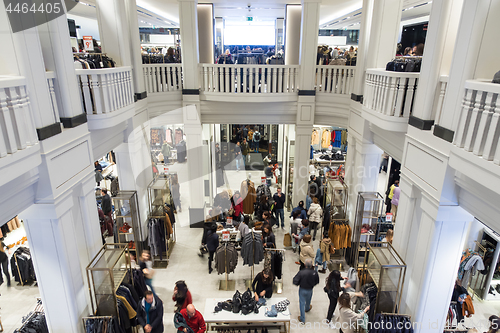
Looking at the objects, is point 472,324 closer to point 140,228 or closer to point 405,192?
point 405,192

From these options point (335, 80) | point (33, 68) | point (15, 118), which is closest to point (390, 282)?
point (15, 118)

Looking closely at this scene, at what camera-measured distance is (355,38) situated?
64.2ft

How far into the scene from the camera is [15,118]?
9.16 ft

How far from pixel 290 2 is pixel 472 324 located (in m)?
10.1

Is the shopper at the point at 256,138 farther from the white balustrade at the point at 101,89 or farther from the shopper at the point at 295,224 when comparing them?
the white balustrade at the point at 101,89

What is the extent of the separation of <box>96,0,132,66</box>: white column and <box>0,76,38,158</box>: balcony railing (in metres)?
3.25

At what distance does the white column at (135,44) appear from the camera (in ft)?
21.1

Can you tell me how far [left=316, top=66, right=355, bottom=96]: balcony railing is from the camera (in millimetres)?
7848

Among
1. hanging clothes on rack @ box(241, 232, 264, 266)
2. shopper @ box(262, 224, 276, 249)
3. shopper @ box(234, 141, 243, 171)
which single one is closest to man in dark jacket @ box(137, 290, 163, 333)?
hanging clothes on rack @ box(241, 232, 264, 266)

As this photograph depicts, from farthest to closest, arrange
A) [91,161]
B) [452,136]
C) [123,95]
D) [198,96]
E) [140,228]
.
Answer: [198,96], [140,228], [123,95], [91,161], [452,136]

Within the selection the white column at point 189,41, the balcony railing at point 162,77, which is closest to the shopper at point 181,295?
the balcony railing at point 162,77

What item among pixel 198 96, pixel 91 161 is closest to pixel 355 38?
pixel 198 96

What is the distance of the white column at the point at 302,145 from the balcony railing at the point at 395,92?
3.55 metres

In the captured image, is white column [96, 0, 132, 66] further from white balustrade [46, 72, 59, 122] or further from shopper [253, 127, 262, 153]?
shopper [253, 127, 262, 153]
